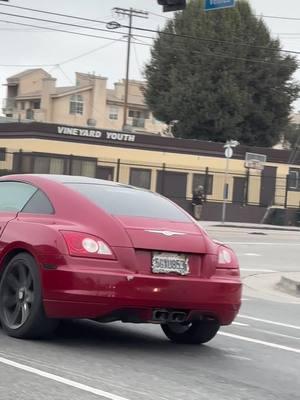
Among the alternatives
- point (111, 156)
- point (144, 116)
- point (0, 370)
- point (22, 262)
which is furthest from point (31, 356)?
point (144, 116)

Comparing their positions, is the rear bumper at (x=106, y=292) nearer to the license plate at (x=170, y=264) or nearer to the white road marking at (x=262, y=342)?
the license plate at (x=170, y=264)

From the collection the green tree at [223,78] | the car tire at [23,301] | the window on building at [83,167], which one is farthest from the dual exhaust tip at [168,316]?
the green tree at [223,78]

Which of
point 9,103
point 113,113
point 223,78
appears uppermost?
point 223,78

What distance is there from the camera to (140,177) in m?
39.3

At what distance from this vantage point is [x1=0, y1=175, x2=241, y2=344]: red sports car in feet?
22.4

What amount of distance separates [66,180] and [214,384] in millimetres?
2736

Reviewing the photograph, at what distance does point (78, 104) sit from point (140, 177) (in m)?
40.9

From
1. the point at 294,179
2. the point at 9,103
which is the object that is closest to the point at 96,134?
the point at 294,179

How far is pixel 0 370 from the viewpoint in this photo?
6.03 metres

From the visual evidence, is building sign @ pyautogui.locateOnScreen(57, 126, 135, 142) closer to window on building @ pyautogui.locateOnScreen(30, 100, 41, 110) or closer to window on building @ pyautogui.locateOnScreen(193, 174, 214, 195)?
window on building @ pyautogui.locateOnScreen(193, 174, 214, 195)

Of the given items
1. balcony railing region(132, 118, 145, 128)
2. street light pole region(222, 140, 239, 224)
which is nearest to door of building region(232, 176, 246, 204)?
street light pole region(222, 140, 239, 224)

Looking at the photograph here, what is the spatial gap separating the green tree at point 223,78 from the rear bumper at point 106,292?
149ft

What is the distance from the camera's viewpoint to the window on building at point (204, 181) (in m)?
40.6

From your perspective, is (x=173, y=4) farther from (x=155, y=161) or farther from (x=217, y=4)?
(x=155, y=161)
